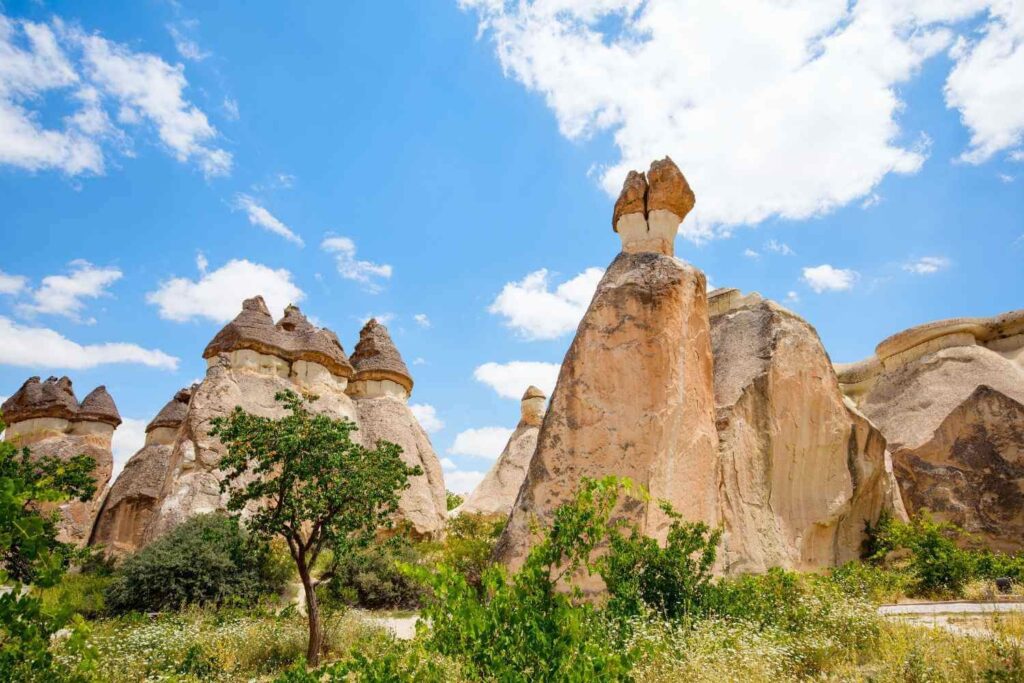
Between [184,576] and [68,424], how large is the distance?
14804 millimetres

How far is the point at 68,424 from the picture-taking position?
22.2 meters

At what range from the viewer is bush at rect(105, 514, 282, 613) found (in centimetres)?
1061

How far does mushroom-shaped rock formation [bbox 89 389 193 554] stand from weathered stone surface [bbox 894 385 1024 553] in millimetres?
17572

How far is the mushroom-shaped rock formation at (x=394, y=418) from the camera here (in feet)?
58.3

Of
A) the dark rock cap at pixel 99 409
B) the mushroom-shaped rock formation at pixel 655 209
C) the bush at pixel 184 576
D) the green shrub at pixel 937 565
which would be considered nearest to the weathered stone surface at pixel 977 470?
the green shrub at pixel 937 565

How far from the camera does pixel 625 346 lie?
797 cm

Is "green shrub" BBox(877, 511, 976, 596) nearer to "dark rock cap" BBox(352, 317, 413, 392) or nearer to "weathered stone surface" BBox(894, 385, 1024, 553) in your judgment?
"weathered stone surface" BBox(894, 385, 1024, 553)

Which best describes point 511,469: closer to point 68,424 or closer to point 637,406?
point 68,424

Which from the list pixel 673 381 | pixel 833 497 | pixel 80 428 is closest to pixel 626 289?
pixel 673 381

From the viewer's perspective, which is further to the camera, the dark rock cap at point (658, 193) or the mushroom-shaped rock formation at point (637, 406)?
the dark rock cap at point (658, 193)

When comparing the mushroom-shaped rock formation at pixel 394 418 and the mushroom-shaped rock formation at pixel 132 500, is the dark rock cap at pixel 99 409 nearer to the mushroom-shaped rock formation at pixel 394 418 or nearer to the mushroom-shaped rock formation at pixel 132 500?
the mushroom-shaped rock formation at pixel 132 500

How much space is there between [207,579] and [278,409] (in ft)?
22.8

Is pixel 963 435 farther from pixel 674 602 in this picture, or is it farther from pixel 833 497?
pixel 674 602

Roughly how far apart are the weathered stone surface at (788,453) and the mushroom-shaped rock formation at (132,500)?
1418cm
